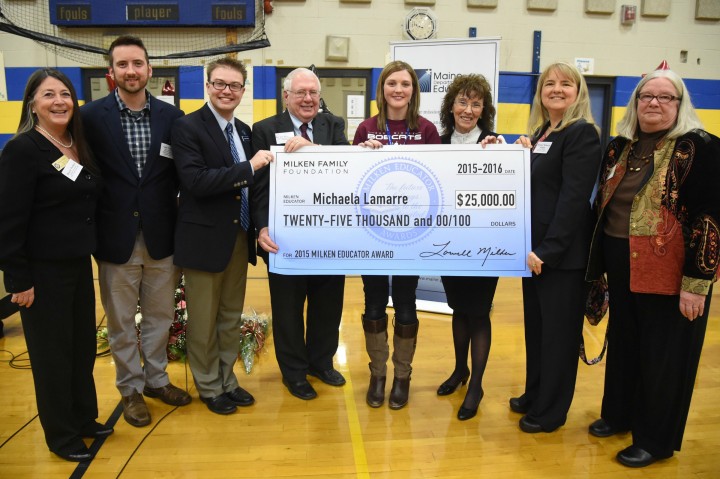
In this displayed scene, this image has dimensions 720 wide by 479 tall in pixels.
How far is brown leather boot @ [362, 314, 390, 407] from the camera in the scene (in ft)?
8.98

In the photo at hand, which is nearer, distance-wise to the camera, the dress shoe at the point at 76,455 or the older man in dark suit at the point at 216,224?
the dress shoe at the point at 76,455

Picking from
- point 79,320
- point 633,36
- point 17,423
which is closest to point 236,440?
point 79,320

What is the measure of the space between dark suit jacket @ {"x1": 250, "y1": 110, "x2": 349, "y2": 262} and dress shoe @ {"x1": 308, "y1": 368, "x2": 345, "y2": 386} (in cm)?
79

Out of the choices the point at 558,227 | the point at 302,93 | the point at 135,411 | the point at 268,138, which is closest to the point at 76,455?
the point at 135,411

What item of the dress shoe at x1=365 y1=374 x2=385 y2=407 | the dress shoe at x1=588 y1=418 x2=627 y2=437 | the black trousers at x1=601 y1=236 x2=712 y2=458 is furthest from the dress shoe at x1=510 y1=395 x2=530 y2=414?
the dress shoe at x1=365 y1=374 x2=385 y2=407

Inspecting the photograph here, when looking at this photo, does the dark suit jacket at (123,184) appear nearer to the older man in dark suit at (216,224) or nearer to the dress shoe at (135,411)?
the older man in dark suit at (216,224)

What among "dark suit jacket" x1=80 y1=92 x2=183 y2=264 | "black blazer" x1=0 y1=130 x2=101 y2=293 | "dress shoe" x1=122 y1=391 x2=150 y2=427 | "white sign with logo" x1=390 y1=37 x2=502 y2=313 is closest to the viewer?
"black blazer" x1=0 y1=130 x2=101 y2=293

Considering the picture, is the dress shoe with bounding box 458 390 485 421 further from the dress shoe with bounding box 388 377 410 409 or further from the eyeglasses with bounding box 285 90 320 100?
the eyeglasses with bounding box 285 90 320 100

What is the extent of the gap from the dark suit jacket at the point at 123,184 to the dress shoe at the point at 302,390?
1.04 m

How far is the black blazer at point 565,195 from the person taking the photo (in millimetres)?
2260

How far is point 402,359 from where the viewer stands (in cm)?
278

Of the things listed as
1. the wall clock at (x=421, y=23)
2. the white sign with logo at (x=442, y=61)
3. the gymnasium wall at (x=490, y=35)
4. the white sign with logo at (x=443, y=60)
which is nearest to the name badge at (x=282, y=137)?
the white sign with logo at (x=442, y=61)

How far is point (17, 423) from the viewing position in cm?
262

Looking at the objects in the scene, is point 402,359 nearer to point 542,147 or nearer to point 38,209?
point 542,147
